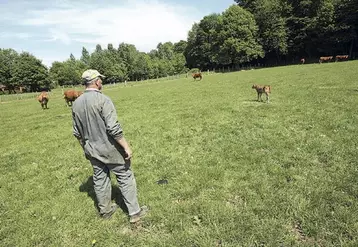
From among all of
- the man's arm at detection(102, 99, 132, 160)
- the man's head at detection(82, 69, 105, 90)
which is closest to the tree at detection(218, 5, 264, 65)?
the man's head at detection(82, 69, 105, 90)

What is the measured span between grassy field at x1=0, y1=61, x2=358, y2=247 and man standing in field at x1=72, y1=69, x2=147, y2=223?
0.42 meters

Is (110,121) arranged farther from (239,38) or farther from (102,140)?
(239,38)

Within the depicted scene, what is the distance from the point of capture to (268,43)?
213 ft

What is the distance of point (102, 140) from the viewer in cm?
432

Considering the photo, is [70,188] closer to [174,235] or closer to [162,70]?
[174,235]

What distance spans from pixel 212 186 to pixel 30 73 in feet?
268

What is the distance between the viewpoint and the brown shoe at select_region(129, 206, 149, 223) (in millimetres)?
4406

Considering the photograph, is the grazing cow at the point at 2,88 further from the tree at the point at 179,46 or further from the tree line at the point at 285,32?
the tree at the point at 179,46

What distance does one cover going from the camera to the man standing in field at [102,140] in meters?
4.15

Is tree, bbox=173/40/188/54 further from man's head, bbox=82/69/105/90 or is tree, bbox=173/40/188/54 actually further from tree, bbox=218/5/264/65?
man's head, bbox=82/69/105/90

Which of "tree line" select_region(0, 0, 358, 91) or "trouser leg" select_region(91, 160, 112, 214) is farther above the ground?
"tree line" select_region(0, 0, 358, 91)

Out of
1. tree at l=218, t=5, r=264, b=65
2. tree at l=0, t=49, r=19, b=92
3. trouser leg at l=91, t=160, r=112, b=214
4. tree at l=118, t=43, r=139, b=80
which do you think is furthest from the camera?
tree at l=118, t=43, r=139, b=80

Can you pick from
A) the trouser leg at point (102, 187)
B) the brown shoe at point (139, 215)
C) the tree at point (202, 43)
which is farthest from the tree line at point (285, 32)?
the trouser leg at point (102, 187)

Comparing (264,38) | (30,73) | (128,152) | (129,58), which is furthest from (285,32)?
(30,73)
